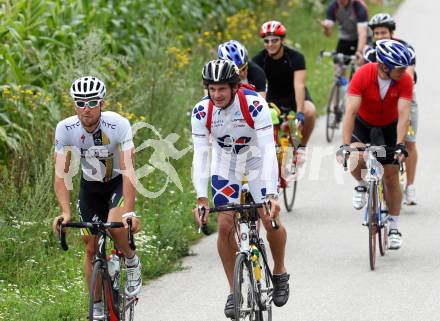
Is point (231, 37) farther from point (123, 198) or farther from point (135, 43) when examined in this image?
point (123, 198)

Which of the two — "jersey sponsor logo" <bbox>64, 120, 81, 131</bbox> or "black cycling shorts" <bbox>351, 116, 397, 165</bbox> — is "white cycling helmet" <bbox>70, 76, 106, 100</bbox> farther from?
"black cycling shorts" <bbox>351, 116, 397, 165</bbox>

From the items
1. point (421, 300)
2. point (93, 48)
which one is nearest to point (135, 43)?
point (93, 48)

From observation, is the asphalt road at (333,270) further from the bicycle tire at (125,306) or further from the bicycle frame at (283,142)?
the bicycle tire at (125,306)

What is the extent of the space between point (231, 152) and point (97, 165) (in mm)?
1047

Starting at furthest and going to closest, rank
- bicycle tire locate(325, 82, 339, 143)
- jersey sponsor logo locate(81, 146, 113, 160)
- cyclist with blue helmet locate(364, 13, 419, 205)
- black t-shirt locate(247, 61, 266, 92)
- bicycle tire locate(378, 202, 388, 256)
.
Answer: bicycle tire locate(325, 82, 339, 143) < cyclist with blue helmet locate(364, 13, 419, 205) < black t-shirt locate(247, 61, 266, 92) < bicycle tire locate(378, 202, 388, 256) < jersey sponsor logo locate(81, 146, 113, 160)

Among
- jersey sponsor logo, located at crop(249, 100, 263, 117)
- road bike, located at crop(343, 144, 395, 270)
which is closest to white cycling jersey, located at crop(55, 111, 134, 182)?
jersey sponsor logo, located at crop(249, 100, 263, 117)

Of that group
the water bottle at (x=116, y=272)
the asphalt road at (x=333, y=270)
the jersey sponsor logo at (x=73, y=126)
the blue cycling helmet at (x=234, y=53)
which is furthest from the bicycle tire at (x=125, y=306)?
the blue cycling helmet at (x=234, y=53)

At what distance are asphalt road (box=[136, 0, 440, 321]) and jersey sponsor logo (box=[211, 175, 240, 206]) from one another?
1131 millimetres

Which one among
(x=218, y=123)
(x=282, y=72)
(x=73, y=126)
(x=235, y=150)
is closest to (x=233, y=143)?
(x=235, y=150)

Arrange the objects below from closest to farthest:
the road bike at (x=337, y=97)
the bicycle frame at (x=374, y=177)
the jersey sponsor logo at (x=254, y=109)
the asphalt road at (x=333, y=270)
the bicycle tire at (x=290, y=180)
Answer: the jersey sponsor logo at (x=254, y=109)
the asphalt road at (x=333, y=270)
the bicycle frame at (x=374, y=177)
the bicycle tire at (x=290, y=180)
the road bike at (x=337, y=97)

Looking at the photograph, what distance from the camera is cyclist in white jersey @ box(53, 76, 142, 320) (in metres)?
8.07

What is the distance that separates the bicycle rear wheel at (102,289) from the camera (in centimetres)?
780

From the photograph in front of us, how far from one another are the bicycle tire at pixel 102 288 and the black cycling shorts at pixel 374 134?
3.97 meters

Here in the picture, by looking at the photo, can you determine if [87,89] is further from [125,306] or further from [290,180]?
[290,180]
